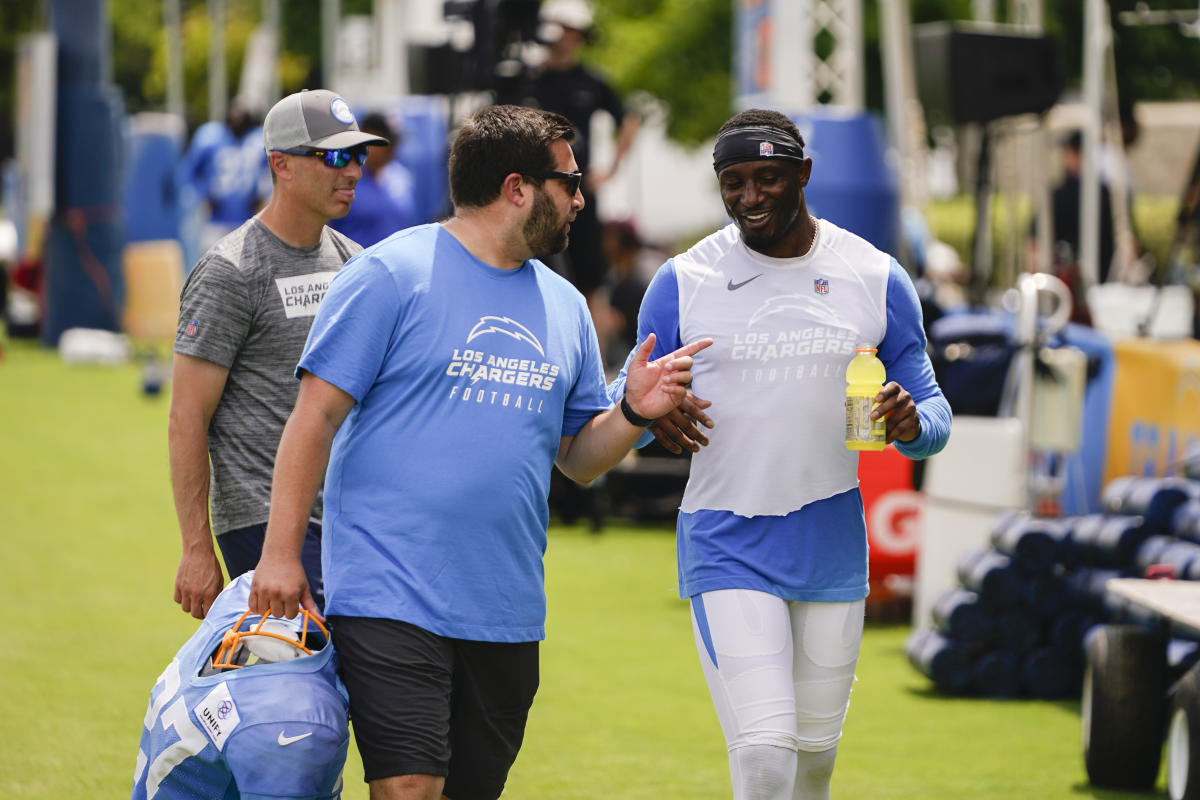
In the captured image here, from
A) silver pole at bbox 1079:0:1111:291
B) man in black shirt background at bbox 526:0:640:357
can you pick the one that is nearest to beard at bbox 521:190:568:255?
man in black shirt background at bbox 526:0:640:357

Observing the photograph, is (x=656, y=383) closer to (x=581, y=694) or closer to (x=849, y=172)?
(x=581, y=694)

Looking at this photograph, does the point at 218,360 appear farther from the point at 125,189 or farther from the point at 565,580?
the point at 125,189

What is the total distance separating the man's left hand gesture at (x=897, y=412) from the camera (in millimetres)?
4312

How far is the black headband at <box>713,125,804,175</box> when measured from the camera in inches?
176

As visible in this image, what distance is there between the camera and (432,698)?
4.06 metres

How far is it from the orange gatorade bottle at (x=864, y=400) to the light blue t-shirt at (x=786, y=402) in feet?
0.34

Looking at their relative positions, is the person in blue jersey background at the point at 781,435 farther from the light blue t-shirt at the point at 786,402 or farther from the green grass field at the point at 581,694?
the green grass field at the point at 581,694

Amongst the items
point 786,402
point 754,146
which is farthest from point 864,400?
point 754,146

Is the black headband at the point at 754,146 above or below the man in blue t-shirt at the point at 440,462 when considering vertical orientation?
above

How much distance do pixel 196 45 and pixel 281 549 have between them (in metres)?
59.6

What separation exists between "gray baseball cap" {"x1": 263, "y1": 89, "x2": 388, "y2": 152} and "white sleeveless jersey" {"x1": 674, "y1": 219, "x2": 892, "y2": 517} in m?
1.05

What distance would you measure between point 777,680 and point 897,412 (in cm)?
74

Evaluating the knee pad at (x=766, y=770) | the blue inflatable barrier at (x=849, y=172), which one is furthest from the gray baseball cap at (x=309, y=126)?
the blue inflatable barrier at (x=849, y=172)

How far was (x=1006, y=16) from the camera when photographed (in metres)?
31.5
